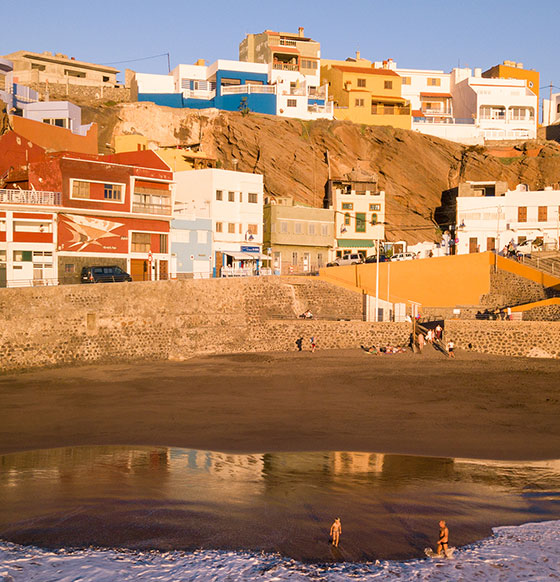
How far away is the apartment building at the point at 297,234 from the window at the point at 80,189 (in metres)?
18.8

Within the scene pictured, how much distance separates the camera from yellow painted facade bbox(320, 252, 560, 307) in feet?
142

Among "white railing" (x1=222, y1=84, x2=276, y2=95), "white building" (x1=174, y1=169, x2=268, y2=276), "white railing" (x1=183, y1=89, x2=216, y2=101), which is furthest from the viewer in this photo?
"white railing" (x1=183, y1=89, x2=216, y2=101)

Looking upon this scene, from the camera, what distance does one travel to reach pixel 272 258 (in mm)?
54438

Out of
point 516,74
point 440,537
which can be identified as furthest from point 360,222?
point 440,537

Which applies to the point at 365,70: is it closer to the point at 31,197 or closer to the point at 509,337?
the point at 509,337

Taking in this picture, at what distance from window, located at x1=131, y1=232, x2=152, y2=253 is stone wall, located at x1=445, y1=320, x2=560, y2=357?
1976 cm

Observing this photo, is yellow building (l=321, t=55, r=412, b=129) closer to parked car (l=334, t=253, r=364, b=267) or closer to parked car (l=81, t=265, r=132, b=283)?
parked car (l=334, t=253, r=364, b=267)

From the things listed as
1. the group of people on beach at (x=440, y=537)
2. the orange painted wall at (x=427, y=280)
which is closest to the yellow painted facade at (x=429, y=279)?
the orange painted wall at (x=427, y=280)

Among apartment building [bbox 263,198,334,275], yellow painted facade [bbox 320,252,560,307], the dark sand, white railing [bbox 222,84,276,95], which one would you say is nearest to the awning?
apartment building [bbox 263,198,334,275]

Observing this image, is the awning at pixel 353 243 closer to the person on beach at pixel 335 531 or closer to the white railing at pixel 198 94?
the white railing at pixel 198 94

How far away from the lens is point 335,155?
2648 inches

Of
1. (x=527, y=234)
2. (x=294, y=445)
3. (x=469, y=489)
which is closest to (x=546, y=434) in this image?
(x=469, y=489)

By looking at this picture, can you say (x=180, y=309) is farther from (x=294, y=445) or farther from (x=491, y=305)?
(x=491, y=305)

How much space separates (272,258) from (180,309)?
1964cm
